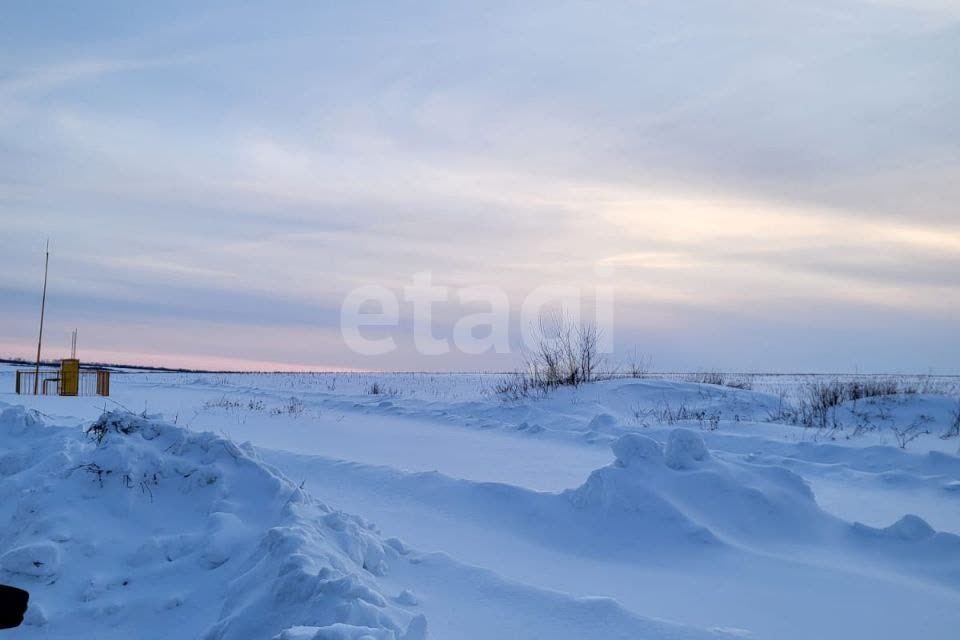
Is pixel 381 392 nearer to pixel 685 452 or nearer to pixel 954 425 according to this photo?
pixel 954 425

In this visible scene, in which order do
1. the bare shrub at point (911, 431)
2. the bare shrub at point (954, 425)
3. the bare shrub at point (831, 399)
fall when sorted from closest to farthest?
the bare shrub at point (911, 431) → the bare shrub at point (954, 425) → the bare shrub at point (831, 399)

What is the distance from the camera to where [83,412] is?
13.4 metres

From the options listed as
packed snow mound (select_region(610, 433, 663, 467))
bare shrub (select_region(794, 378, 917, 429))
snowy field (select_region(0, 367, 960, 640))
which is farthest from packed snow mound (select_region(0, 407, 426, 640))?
bare shrub (select_region(794, 378, 917, 429))

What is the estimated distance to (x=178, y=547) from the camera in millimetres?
4758

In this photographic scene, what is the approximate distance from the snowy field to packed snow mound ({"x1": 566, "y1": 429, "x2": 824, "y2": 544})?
17 mm

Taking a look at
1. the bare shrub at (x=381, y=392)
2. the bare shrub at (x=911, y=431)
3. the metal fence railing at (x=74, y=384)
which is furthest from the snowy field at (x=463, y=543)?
the metal fence railing at (x=74, y=384)

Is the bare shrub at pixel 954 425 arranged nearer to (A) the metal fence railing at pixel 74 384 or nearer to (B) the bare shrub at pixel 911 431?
(B) the bare shrub at pixel 911 431

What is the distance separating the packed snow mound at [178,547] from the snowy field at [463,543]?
0.01 m

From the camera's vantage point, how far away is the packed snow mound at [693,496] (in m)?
5.63

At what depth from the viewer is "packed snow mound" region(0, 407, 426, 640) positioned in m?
3.52

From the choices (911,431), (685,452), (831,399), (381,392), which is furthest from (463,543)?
(381,392)

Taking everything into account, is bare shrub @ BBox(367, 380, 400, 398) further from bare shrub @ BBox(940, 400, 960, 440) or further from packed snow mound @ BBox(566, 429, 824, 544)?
packed snow mound @ BBox(566, 429, 824, 544)

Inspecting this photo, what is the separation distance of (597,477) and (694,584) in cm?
153

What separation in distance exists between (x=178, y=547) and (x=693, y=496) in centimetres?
385
